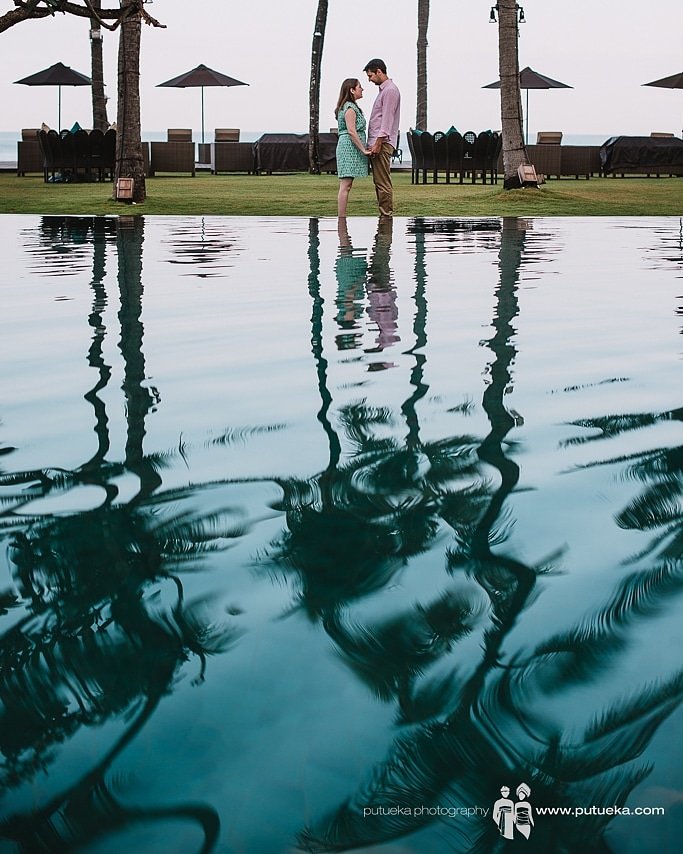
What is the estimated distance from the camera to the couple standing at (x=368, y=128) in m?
11.5

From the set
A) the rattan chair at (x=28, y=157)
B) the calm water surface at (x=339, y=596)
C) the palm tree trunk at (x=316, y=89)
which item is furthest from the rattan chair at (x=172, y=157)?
the calm water surface at (x=339, y=596)

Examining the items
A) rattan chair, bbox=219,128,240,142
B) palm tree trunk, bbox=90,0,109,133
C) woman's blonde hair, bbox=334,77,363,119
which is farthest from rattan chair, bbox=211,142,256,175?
woman's blonde hair, bbox=334,77,363,119

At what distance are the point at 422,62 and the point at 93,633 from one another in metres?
30.3

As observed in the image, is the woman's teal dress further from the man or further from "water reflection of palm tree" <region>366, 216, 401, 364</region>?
"water reflection of palm tree" <region>366, 216, 401, 364</region>

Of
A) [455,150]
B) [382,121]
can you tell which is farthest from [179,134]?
[382,121]

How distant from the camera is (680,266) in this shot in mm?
7781

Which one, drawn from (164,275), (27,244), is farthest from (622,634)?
(27,244)

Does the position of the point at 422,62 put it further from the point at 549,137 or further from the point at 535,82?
the point at 549,137

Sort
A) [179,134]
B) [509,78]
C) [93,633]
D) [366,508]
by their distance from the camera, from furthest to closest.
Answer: [179,134]
[509,78]
[366,508]
[93,633]

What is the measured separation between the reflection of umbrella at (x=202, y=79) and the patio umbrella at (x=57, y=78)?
79.7 inches

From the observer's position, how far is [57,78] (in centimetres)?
2867

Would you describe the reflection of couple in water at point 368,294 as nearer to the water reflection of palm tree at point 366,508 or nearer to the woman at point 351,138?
the water reflection of palm tree at point 366,508

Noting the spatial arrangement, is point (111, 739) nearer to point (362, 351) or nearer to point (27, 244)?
point (362, 351)

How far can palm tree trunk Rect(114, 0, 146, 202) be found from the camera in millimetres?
14953
